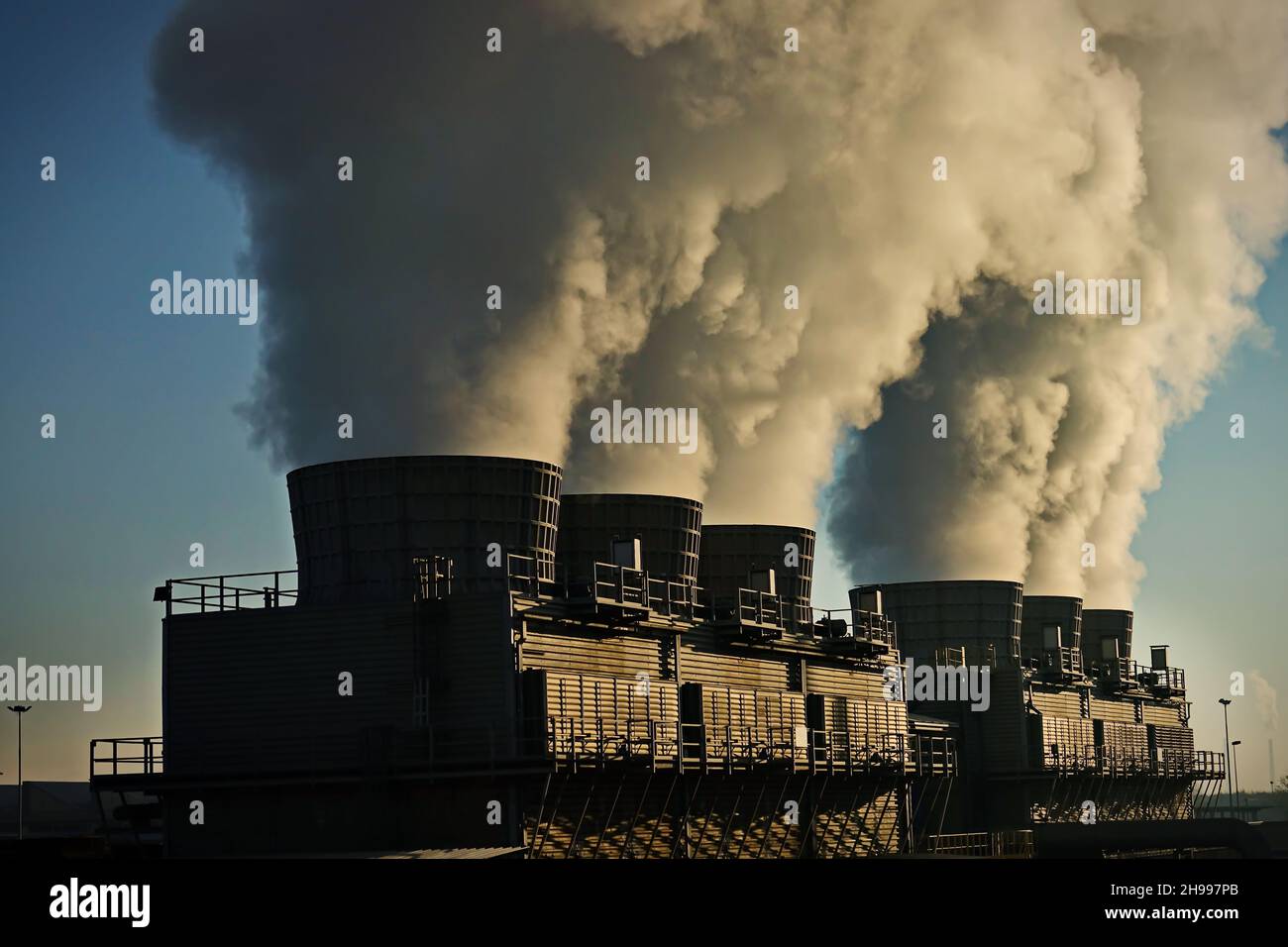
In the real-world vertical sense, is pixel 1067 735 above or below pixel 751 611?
below

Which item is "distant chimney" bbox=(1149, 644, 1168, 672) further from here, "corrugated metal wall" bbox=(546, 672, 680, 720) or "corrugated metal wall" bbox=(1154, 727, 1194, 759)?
"corrugated metal wall" bbox=(546, 672, 680, 720)

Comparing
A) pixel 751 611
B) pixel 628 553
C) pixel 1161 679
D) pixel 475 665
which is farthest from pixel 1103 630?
pixel 475 665

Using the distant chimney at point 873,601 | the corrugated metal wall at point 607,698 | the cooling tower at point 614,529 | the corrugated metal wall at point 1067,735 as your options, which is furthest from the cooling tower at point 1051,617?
the corrugated metal wall at point 607,698

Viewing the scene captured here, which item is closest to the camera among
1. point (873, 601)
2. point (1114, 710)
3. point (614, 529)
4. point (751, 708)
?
point (614, 529)

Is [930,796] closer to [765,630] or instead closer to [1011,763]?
[1011,763]

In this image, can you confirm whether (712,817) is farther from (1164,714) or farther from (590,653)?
(1164,714)

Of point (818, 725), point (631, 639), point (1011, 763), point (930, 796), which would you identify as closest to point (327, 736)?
point (631, 639)

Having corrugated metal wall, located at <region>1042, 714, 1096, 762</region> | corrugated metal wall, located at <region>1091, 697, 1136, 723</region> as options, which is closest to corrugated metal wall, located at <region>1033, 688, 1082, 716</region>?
corrugated metal wall, located at <region>1042, 714, 1096, 762</region>
